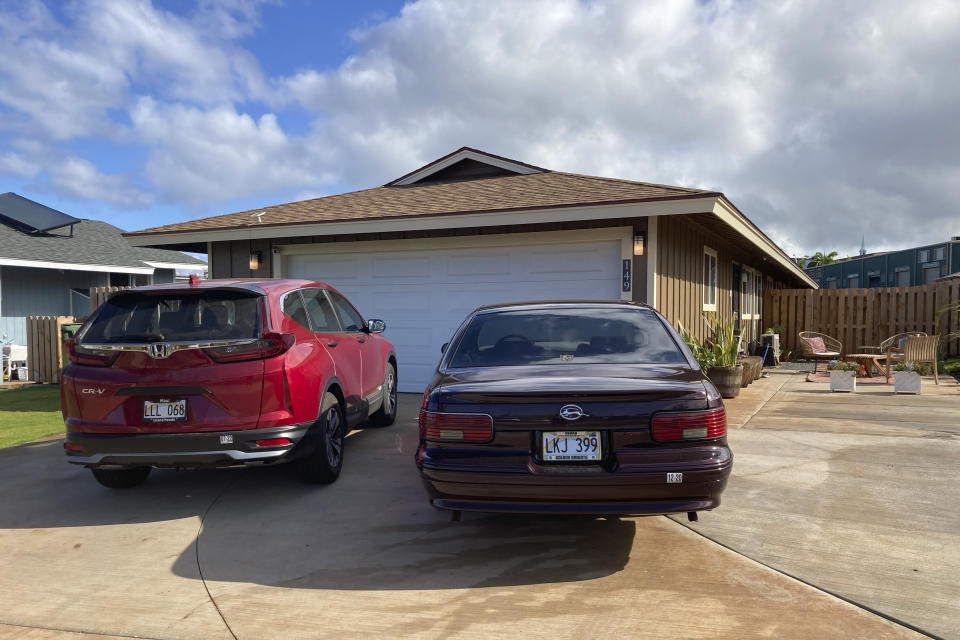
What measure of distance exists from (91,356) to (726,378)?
8058mm

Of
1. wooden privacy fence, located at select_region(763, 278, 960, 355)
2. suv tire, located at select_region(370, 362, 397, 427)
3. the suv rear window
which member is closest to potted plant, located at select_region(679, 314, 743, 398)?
suv tire, located at select_region(370, 362, 397, 427)

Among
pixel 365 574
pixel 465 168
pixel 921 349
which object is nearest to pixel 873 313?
pixel 921 349

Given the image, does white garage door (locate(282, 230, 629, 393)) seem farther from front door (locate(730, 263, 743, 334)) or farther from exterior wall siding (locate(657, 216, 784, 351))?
front door (locate(730, 263, 743, 334))

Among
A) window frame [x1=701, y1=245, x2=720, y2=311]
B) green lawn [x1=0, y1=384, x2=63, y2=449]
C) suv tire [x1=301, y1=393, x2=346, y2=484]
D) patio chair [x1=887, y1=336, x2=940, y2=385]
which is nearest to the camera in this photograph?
suv tire [x1=301, y1=393, x2=346, y2=484]

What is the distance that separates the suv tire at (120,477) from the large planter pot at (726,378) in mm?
7423

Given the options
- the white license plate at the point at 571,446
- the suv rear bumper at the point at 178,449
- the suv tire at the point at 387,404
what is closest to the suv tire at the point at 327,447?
the suv rear bumper at the point at 178,449

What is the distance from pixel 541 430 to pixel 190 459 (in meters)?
2.52

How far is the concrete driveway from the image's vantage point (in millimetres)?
3014

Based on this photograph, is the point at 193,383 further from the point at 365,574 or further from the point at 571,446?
the point at 571,446

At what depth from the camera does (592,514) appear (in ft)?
10.9

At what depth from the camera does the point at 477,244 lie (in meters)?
9.91

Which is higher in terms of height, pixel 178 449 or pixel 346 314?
pixel 346 314

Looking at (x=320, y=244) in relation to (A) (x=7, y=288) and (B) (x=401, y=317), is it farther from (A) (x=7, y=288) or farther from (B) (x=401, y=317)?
(A) (x=7, y=288)

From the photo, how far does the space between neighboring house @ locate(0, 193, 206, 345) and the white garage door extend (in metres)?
9.52
